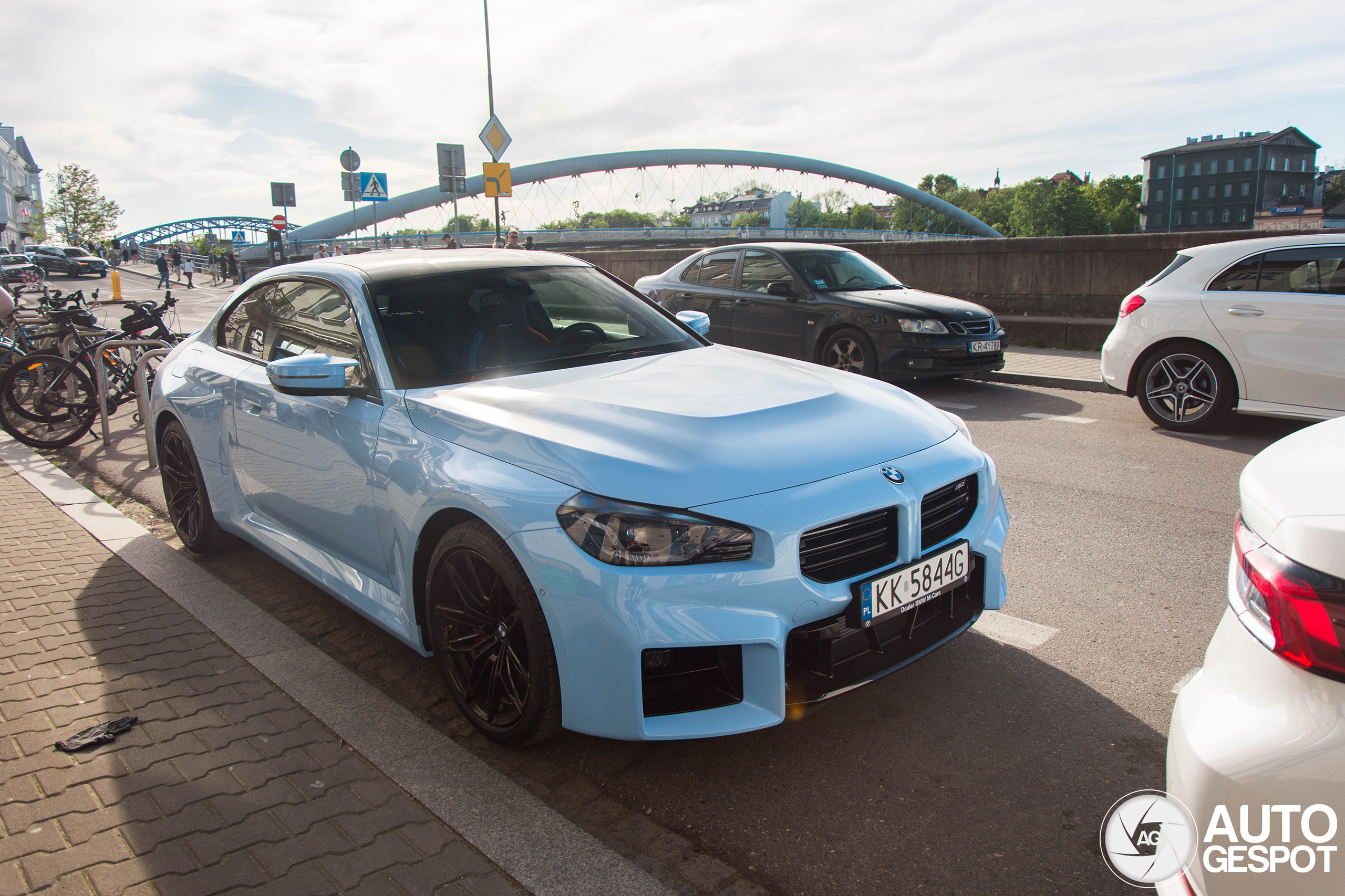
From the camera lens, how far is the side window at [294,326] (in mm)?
3551

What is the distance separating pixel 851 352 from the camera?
383 inches

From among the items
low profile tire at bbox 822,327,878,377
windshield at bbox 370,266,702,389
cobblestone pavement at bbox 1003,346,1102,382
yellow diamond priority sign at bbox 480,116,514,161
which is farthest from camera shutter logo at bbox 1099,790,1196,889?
yellow diamond priority sign at bbox 480,116,514,161

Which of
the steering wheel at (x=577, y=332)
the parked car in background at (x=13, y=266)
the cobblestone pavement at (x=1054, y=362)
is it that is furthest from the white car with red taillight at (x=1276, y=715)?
the parked car in background at (x=13, y=266)

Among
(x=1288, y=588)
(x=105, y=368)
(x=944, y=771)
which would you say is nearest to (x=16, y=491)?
(x=105, y=368)

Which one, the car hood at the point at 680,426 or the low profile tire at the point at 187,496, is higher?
the car hood at the point at 680,426

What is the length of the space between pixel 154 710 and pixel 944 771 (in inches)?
100

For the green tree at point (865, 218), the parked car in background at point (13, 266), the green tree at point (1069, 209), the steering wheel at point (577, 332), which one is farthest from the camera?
the green tree at point (865, 218)

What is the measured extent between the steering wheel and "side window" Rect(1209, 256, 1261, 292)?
560cm

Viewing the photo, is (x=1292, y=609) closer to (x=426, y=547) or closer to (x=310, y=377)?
(x=426, y=547)

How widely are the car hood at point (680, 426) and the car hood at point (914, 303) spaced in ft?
20.4

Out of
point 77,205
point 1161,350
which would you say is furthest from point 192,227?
point 1161,350

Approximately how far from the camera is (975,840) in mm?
2443

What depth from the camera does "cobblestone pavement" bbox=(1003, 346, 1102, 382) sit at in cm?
1055

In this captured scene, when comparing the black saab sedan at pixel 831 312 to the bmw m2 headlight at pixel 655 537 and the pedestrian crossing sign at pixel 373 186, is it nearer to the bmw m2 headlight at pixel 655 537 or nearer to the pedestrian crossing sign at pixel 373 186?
the bmw m2 headlight at pixel 655 537
